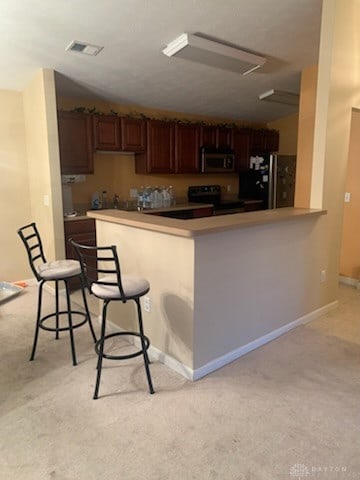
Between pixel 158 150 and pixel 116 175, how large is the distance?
693 millimetres

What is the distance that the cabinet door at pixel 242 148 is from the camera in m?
5.78

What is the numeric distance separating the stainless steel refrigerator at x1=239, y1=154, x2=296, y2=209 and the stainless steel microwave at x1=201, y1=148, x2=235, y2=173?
455 millimetres

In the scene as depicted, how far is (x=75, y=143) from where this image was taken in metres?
4.12

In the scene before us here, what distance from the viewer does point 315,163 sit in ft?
10.2

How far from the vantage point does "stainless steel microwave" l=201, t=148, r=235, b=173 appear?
213 inches

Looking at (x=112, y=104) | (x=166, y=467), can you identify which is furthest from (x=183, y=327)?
(x=112, y=104)

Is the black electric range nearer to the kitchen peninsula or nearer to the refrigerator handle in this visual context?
the refrigerator handle

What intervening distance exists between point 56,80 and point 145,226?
246 centimetres

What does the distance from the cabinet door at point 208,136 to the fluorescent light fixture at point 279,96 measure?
0.87m

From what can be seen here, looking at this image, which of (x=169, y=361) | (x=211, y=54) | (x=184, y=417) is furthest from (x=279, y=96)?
(x=184, y=417)

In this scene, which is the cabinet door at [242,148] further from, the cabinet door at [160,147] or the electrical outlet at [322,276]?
the electrical outlet at [322,276]

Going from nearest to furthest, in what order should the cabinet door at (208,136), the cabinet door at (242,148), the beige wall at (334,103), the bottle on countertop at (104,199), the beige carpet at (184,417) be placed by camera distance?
1. the beige carpet at (184,417)
2. the beige wall at (334,103)
3. the bottle on countertop at (104,199)
4. the cabinet door at (208,136)
5. the cabinet door at (242,148)

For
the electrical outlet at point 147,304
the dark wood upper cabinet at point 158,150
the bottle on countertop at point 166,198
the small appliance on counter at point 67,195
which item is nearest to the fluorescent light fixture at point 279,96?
the dark wood upper cabinet at point 158,150

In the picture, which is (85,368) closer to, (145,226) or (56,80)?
(145,226)
